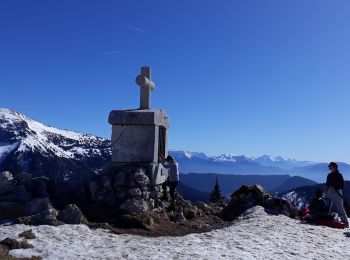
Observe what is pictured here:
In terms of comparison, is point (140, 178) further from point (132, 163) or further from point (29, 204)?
point (29, 204)

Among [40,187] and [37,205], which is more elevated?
[40,187]

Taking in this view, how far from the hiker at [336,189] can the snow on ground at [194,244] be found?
246cm

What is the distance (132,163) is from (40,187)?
4168 millimetres

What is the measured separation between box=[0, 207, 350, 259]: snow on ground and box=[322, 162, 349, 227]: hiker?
2.46 m

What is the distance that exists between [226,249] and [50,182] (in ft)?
32.4

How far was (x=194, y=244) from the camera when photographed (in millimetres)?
14172

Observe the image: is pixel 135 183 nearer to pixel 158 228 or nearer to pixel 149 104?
pixel 158 228

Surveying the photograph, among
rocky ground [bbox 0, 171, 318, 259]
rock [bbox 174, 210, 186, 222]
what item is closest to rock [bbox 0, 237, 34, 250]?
rocky ground [bbox 0, 171, 318, 259]

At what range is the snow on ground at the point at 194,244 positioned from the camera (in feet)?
41.2

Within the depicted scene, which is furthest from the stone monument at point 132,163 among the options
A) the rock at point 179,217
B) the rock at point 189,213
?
the rock at point 189,213

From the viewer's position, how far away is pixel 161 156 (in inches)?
854

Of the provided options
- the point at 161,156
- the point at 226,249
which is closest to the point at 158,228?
the point at 226,249

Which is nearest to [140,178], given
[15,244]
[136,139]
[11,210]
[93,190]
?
[136,139]

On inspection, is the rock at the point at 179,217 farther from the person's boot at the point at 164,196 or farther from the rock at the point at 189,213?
the person's boot at the point at 164,196
